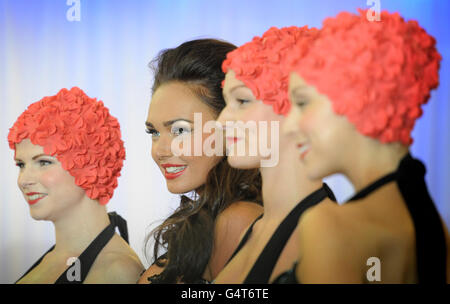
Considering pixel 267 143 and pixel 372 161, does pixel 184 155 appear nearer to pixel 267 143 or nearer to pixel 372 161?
pixel 267 143

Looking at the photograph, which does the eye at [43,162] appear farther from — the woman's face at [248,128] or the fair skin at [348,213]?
the fair skin at [348,213]

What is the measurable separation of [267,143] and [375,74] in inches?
24.7

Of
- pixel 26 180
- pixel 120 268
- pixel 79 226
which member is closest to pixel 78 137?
pixel 26 180

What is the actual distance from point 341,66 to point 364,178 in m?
0.35

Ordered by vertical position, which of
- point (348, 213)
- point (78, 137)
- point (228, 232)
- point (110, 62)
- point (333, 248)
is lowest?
point (333, 248)

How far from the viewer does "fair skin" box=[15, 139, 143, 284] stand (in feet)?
8.56

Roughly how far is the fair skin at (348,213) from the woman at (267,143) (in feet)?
1.19

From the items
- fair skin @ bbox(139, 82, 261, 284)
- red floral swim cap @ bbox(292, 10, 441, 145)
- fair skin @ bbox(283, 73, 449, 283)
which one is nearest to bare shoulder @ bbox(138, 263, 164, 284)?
fair skin @ bbox(139, 82, 261, 284)

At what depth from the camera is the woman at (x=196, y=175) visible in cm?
255

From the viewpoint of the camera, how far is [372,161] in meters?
1.60
